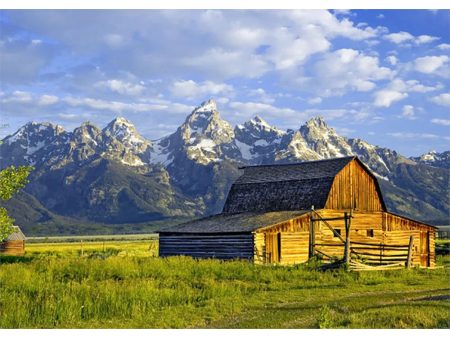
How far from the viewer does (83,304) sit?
2009 cm

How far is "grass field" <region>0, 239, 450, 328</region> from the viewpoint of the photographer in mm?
18156

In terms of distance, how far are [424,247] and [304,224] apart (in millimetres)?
11925

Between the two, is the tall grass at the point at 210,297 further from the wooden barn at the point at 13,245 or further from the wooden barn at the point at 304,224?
the wooden barn at the point at 13,245

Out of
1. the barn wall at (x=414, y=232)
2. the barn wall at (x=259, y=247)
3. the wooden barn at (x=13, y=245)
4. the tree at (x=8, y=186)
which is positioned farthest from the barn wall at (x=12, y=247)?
the tree at (x=8, y=186)

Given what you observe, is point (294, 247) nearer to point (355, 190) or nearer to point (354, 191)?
point (354, 191)

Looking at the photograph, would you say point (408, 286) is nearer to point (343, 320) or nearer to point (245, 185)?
point (343, 320)

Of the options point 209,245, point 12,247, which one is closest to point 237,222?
point 209,245

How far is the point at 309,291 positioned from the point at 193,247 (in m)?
20.6

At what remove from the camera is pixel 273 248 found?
41375mm

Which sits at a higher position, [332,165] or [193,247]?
[332,165]

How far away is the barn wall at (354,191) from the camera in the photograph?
47.5 m

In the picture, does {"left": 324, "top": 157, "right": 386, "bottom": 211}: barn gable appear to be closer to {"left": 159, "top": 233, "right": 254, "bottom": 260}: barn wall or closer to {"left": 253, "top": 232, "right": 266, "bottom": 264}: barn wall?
{"left": 253, "top": 232, "right": 266, "bottom": 264}: barn wall

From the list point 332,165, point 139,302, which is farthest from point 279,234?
point 139,302

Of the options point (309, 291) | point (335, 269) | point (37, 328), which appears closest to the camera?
point (37, 328)
